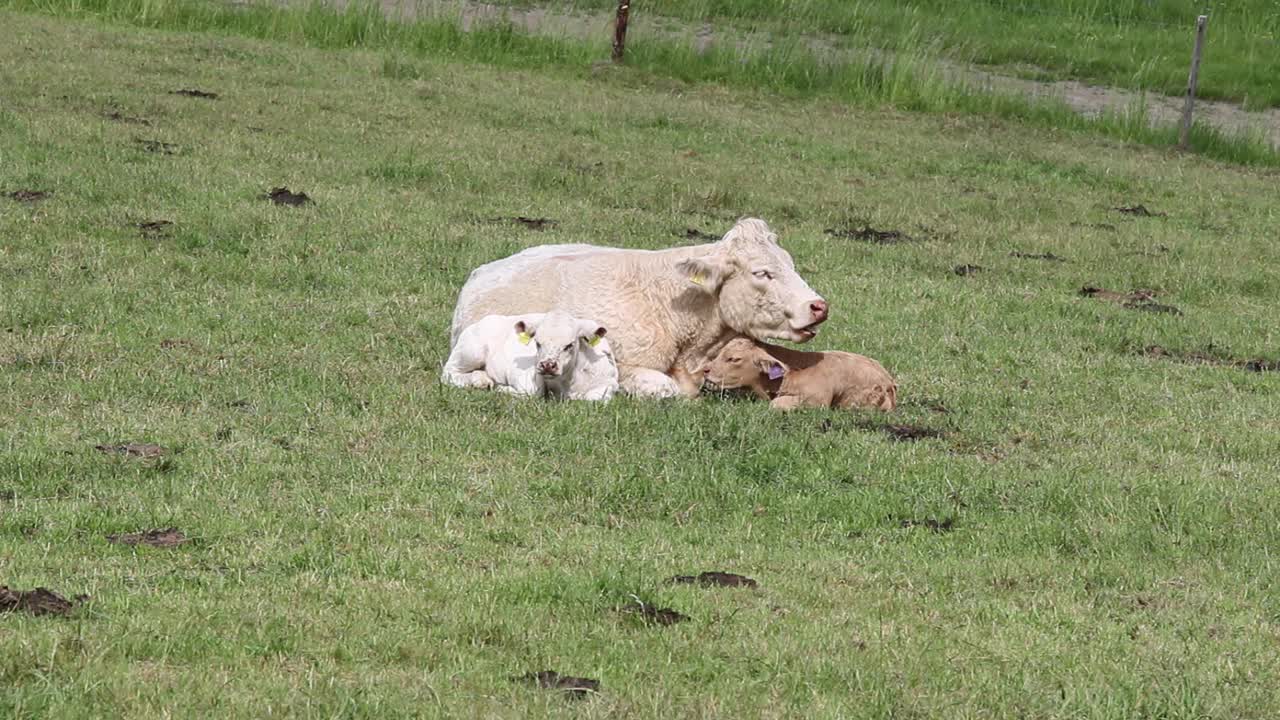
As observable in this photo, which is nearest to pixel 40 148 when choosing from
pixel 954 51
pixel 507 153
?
pixel 507 153

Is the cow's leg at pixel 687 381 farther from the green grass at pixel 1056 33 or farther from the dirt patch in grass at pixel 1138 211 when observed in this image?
the green grass at pixel 1056 33

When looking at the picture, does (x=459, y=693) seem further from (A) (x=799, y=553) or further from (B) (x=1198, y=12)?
(B) (x=1198, y=12)

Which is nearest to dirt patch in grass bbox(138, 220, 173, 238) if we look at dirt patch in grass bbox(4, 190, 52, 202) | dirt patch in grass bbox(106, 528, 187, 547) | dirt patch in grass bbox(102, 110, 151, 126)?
dirt patch in grass bbox(4, 190, 52, 202)

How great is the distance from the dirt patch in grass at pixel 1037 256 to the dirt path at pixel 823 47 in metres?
10.3

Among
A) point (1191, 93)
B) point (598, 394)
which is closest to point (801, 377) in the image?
point (598, 394)

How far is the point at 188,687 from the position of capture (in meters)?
5.57

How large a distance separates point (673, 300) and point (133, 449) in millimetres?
3596

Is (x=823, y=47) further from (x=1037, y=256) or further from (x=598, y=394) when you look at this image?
(x=598, y=394)

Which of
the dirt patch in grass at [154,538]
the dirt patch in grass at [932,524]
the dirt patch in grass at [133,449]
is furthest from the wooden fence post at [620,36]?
the dirt patch in grass at [154,538]

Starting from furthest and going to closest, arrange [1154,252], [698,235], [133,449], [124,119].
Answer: [124,119], [1154,252], [698,235], [133,449]

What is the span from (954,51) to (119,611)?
2682 centimetres

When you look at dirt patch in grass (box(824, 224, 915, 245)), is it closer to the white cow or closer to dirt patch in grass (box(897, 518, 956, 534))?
the white cow

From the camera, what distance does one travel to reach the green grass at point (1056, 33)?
99.8ft

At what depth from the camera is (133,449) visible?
8.40 meters
